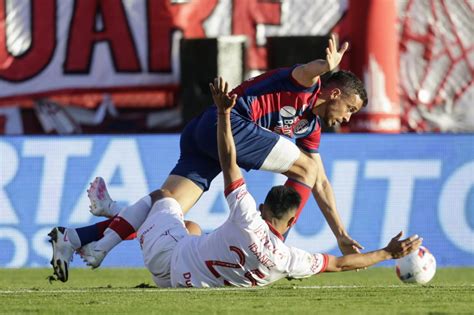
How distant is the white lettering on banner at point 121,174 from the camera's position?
46.0ft

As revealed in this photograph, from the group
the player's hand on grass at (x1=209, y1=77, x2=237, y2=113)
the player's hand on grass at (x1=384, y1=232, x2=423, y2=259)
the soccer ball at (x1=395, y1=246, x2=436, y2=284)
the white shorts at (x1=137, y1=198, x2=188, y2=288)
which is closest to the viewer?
the player's hand on grass at (x1=209, y1=77, x2=237, y2=113)

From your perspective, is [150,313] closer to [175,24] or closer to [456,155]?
[456,155]

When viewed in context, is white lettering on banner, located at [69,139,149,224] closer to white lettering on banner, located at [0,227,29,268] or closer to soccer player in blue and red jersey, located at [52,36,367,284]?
white lettering on banner, located at [0,227,29,268]

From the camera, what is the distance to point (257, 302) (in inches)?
316

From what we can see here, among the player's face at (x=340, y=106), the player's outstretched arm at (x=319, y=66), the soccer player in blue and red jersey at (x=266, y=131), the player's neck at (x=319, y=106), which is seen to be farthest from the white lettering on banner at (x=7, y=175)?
the player's outstretched arm at (x=319, y=66)

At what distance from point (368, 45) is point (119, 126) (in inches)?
158

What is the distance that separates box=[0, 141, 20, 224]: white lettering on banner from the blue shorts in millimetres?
4754

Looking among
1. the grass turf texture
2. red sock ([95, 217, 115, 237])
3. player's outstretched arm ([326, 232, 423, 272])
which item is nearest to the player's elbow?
player's outstretched arm ([326, 232, 423, 272])

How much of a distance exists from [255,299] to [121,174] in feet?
20.1

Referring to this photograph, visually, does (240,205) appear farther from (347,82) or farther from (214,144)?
(347,82)

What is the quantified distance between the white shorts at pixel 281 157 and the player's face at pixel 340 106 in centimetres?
37

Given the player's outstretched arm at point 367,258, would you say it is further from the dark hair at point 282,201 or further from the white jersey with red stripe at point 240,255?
the dark hair at point 282,201

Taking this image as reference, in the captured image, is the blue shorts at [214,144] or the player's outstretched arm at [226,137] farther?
the blue shorts at [214,144]

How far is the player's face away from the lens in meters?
9.47
